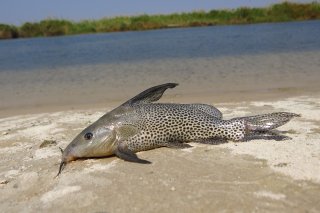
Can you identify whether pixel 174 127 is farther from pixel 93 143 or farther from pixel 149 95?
pixel 93 143

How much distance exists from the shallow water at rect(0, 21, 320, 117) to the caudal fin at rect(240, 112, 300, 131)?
397 cm

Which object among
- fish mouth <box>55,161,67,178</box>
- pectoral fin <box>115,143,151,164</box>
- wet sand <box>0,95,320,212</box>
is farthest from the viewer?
fish mouth <box>55,161,67,178</box>

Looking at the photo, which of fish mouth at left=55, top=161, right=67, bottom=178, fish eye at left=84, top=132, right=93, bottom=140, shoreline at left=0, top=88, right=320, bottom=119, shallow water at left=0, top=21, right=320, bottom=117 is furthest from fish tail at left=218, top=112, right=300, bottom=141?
shallow water at left=0, top=21, right=320, bottom=117

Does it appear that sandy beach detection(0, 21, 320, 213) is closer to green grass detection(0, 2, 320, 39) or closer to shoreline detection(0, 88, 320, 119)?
shoreline detection(0, 88, 320, 119)

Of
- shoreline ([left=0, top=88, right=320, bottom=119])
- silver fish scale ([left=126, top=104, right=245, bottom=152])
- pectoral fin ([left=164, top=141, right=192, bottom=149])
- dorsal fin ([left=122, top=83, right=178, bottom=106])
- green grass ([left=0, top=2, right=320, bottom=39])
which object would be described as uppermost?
green grass ([left=0, top=2, right=320, bottom=39])

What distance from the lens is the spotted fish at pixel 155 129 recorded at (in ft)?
16.1

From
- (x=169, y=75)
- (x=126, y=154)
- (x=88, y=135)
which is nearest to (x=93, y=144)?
(x=88, y=135)

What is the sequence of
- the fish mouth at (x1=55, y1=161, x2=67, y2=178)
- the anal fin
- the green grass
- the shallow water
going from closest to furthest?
the fish mouth at (x1=55, y1=161, x2=67, y2=178), the anal fin, the shallow water, the green grass

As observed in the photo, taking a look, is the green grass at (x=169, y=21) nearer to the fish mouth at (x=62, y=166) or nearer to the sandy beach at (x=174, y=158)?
the sandy beach at (x=174, y=158)

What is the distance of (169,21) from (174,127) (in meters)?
43.6

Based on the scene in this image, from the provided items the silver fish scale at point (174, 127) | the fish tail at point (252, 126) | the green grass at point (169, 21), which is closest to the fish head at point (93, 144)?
the silver fish scale at point (174, 127)

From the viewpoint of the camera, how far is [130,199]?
388 cm

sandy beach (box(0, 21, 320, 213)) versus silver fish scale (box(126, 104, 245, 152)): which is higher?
silver fish scale (box(126, 104, 245, 152))

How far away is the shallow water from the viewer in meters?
10.3
